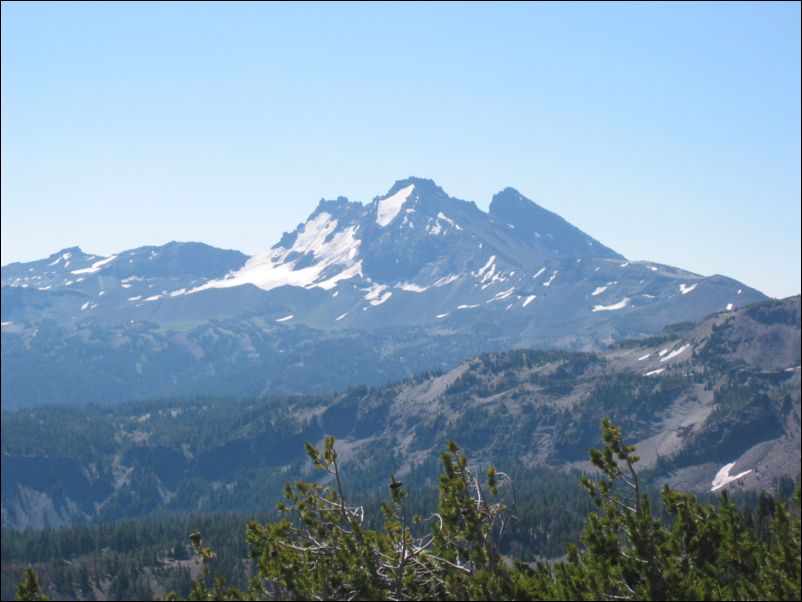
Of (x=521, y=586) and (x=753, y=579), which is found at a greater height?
(x=521, y=586)

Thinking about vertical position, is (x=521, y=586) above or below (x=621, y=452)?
below

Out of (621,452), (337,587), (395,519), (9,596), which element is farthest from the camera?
(9,596)

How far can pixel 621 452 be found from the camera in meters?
29.5

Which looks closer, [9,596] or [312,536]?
[312,536]

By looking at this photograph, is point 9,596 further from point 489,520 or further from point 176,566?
point 489,520

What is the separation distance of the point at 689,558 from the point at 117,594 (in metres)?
180

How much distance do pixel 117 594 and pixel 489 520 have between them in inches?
7091

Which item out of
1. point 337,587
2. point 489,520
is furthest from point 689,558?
point 337,587

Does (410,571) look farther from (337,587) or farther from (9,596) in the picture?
(9,596)

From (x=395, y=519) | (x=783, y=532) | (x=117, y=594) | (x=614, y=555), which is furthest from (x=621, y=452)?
(x=117, y=594)

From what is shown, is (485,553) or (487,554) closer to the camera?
(487,554)

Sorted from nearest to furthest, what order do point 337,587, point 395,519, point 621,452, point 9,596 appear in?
point 621,452 < point 337,587 < point 395,519 < point 9,596

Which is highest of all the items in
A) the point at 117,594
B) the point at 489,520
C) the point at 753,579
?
the point at 489,520

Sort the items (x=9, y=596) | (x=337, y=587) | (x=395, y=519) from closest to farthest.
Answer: (x=337, y=587) < (x=395, y=519) < (x=9, y=596)
